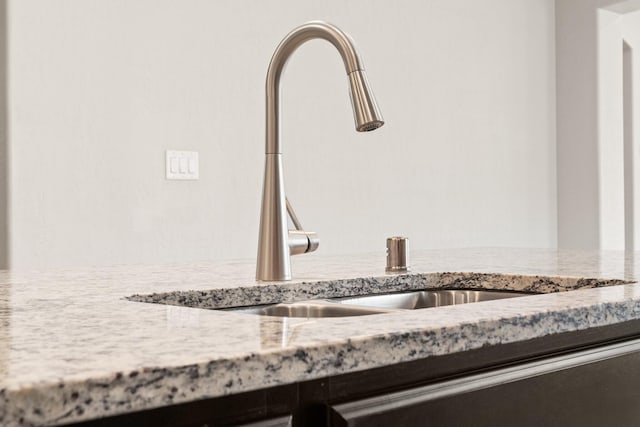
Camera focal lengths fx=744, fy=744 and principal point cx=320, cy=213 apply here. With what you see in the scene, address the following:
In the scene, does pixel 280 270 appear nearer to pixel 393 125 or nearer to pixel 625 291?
pixel 625 291

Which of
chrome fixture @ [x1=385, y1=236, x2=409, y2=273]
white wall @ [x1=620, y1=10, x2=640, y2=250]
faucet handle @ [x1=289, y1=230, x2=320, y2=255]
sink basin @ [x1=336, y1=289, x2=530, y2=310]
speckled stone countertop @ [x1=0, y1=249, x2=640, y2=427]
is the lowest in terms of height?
sink basin @ [x1=336, y1=289, x2=530, y2=310]

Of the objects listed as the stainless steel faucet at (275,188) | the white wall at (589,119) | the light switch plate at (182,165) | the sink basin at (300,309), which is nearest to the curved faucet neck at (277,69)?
the stainless steel faucet at (275,188)

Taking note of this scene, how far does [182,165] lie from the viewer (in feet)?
9.23

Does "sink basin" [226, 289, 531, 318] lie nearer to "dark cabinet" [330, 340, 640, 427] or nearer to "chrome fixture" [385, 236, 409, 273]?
"chrome fixture" [385, 236, 409, 273]

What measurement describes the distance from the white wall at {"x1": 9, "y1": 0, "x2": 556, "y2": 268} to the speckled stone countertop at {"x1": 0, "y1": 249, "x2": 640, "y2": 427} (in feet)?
4.69

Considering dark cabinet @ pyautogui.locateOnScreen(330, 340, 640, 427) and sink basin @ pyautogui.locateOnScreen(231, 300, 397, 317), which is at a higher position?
sink basin @ pyautogui.locateOnScreen(231, 300, 397, 317)

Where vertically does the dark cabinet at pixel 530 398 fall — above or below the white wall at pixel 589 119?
below

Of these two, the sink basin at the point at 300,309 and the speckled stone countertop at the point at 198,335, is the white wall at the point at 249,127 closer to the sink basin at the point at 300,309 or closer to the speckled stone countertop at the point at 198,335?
the speckled stone countertop at the point at 198,335

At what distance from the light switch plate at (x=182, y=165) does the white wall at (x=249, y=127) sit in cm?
3

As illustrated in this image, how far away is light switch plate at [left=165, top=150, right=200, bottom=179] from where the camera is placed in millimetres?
2781

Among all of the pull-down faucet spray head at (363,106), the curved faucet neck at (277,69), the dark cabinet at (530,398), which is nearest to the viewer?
the dark cabinet at (530,398)

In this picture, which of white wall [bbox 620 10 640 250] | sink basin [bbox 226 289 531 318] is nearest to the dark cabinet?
sink basin [bbox 226 289 531 318]

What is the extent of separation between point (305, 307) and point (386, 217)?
2.43 metres

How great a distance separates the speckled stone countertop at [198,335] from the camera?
46cm
